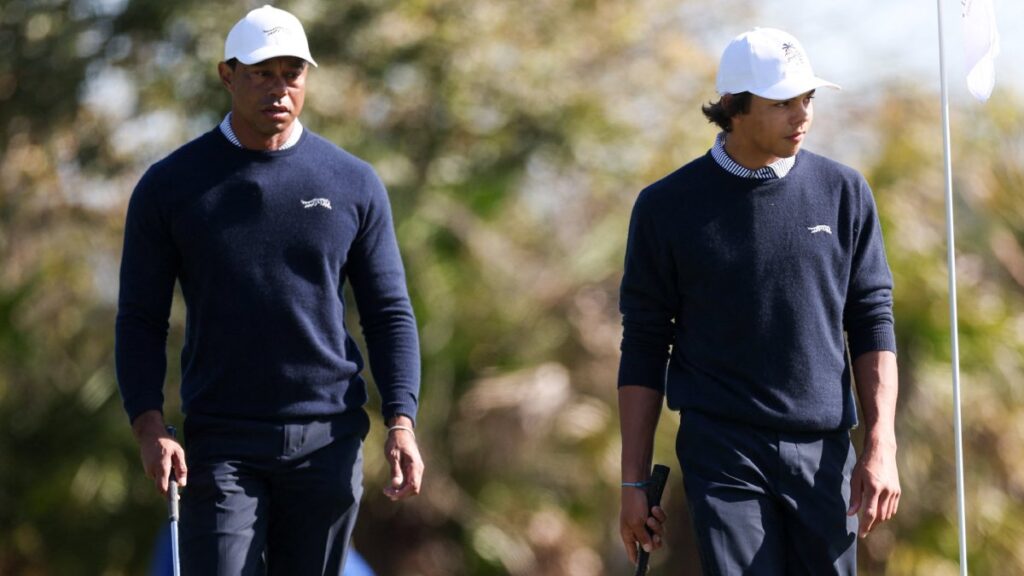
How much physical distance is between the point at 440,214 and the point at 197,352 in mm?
6170

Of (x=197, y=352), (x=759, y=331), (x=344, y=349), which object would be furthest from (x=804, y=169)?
(x=197, y=352)

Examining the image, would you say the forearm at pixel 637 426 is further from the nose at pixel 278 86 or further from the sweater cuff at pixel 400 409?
the nose at pixel 278 86

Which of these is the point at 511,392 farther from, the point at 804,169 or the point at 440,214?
the point at 804,169

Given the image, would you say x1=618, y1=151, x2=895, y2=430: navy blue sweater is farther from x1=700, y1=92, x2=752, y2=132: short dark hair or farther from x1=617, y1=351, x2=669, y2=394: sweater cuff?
x1=700, y1=92, x2=752, y2=132: short dark hair

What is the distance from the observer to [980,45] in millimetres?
5723

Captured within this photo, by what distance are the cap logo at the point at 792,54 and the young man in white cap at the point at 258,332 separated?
4.76ft

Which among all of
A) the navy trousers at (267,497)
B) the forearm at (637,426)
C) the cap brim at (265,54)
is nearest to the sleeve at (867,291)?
the forearm at (637,426)

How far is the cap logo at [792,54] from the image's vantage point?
5.02 meters

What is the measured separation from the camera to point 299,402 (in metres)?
5.30

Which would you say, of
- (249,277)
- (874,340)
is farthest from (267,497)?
(874,340)

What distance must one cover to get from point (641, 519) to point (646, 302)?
663mm

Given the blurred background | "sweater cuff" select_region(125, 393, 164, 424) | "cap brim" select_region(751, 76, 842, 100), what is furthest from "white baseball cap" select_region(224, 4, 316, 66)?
the blurred background

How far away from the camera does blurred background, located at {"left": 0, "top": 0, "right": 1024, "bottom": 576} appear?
1085 cm

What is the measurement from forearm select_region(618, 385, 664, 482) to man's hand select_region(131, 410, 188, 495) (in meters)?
1.36
